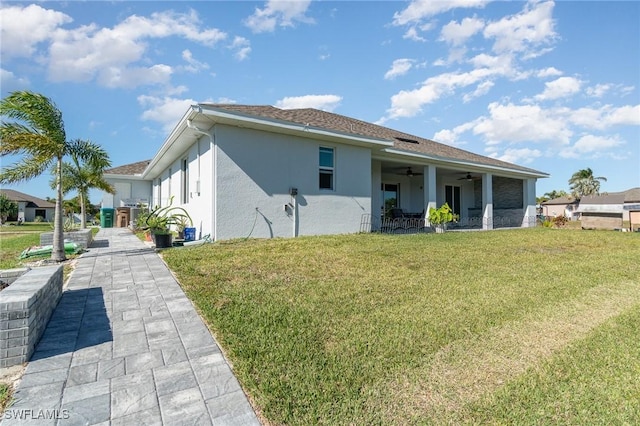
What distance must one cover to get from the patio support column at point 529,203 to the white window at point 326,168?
14081mm

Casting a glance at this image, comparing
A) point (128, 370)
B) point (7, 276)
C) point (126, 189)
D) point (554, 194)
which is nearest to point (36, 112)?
point (7, 276)

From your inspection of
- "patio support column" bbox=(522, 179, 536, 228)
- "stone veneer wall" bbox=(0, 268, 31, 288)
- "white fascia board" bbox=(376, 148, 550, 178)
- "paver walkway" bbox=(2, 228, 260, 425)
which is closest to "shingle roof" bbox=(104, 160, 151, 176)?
"white fascia board" bbox=(376, 148, 550, 178)

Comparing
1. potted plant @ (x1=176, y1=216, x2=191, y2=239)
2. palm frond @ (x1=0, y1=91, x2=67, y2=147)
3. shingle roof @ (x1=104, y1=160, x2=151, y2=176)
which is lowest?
potted plant @ (x1=176, y1=216, x2=191, y2=239)

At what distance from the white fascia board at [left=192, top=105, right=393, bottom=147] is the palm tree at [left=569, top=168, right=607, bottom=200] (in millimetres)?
56517

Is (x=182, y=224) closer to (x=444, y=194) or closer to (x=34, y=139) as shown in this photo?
(x=34, y=139)

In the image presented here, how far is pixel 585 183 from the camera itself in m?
51.2

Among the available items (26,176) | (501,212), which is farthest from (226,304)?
(501,212)

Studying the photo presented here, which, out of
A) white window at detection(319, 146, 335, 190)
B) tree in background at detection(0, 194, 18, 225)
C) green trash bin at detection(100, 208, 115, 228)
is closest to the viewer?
white window at detection(319, 146, 335, 190)

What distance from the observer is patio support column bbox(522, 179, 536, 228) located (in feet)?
60.7

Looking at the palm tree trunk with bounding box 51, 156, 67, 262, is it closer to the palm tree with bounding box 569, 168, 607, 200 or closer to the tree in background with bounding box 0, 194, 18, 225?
the tree in background with bounding box 0, 194, 18, 225

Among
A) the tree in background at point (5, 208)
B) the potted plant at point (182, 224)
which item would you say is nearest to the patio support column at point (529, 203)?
the potted plant at point (182, 224)

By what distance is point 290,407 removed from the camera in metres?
2.13

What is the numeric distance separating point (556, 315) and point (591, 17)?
11.0 meters

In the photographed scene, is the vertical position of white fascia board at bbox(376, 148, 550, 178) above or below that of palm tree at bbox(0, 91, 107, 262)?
above
